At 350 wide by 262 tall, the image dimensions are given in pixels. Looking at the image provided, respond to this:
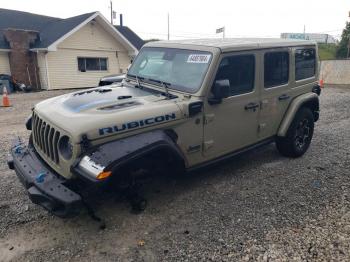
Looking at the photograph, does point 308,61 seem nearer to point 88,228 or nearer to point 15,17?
point 88,228

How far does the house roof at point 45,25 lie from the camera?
1769cm

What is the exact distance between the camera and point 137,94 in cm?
389

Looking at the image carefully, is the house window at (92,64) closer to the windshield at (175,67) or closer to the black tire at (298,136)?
the windshield at (175,67)

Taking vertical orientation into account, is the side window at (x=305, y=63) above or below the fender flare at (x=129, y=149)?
above

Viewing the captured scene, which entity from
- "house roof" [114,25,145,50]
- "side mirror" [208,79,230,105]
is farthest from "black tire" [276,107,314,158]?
"house roof" [114,25,145,50]

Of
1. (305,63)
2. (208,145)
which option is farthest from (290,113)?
(208,145)

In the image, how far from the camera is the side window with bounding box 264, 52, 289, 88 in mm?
4457

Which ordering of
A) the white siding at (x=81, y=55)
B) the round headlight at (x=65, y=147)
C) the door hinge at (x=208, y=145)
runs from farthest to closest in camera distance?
the white siding at (x=81, y=55) < the door hinge at (x=208, y=145) < the round headlight at (x=65, y=147)

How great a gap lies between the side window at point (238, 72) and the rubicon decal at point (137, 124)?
2.88 ft

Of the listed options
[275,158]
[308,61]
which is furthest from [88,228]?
[308,61]

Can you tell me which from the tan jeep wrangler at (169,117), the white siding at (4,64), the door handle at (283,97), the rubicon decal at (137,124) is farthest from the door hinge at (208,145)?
the white siding at (4,64)

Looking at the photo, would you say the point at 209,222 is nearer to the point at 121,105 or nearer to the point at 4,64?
the point at 121,105

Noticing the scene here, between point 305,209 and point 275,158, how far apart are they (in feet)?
5.82

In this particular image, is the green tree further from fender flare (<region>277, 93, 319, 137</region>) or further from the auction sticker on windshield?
the auction sticker on windshield
